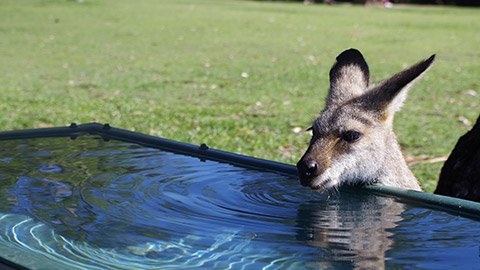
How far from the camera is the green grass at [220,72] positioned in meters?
8.84

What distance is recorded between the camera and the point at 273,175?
433 cm

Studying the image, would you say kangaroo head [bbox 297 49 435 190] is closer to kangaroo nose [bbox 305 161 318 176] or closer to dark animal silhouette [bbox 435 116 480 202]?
kangaroo nose [bbox 305 161 318 176]

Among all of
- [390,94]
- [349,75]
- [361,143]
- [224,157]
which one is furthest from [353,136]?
[224,157]

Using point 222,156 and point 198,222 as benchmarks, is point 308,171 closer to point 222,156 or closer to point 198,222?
point 198,222

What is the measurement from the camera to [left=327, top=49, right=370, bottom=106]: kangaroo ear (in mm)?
4328

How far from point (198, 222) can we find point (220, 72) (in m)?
10.6

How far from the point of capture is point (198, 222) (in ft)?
10.8

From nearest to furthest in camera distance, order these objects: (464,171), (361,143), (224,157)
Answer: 1. (361,143)
2. (224,157)
3. (464,171)

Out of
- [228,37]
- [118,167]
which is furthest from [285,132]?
[228,37]

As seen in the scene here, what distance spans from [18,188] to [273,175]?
62.2 inches

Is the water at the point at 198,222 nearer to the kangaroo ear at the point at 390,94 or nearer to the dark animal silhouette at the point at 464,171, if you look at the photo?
the kangaroo ear at the point at 390,94

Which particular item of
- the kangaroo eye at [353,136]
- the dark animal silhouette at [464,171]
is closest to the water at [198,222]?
the kangaroo eye at [353,136]

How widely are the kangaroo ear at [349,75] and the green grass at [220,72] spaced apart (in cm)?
53

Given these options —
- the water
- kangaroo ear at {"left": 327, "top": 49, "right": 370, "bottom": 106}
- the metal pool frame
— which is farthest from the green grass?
the water
